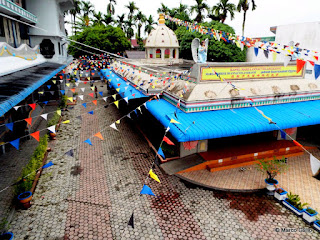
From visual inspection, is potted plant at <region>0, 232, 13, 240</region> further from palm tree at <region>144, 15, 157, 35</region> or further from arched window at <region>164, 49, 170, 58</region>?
palm tree at <region>144, 15, 157, 35</region>

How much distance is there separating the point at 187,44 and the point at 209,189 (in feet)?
98.3

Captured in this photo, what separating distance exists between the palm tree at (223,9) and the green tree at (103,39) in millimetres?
17585

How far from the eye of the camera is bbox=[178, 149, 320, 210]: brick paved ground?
35.2 ft

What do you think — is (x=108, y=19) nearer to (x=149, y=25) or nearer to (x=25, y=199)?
(x=149, y=25)

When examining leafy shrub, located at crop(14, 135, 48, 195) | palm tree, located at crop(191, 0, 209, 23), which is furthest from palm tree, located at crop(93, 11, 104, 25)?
leafy shrub, located at crop(14, 135, 48, 195)

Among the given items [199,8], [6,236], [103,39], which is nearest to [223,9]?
[199,8]

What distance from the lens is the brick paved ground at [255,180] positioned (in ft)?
35.2

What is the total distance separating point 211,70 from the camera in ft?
41.3

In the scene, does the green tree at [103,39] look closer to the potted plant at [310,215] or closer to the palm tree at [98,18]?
the palm tree at [98,18]

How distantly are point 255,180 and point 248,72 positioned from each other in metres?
6.10

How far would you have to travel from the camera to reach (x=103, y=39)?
4172 cm

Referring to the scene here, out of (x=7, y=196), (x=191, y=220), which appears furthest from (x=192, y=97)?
(x=7, y=196)

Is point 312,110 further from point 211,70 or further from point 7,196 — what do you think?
point 7,196

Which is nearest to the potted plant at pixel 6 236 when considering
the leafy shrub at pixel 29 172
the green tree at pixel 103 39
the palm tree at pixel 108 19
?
the leafy shrub at pixel 29 172
